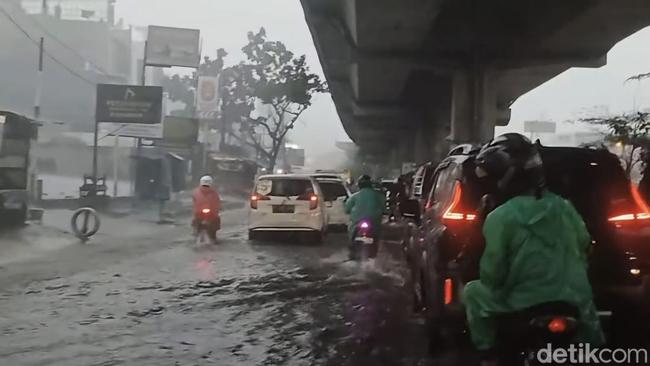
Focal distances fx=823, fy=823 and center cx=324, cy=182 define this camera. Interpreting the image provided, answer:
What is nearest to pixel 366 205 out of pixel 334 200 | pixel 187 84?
pixel 334 200

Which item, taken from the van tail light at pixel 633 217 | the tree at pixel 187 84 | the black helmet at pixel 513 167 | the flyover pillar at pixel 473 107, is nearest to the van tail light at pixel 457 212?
the van tail light at pixel 633 217

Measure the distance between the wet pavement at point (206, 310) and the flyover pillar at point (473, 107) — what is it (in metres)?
8.96

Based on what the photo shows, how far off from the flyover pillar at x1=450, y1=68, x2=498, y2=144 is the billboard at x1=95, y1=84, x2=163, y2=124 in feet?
56.9

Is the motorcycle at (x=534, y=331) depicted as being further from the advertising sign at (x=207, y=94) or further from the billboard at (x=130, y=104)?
the advertising sign at (x=207, y=94)

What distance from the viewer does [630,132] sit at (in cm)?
1438

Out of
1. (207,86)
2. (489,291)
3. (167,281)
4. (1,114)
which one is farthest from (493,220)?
(207,86)

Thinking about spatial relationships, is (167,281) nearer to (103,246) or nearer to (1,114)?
(103,246)

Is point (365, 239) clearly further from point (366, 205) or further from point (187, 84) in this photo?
point (187, 84)

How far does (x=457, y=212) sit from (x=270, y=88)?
47.4m

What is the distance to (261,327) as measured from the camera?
827cm

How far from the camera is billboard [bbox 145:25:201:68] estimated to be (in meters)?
47.1

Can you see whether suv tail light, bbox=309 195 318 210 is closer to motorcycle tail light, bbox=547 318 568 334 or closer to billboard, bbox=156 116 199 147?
motorcycle tail light, bbox=547 318 568 334

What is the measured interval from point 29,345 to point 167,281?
184 inches

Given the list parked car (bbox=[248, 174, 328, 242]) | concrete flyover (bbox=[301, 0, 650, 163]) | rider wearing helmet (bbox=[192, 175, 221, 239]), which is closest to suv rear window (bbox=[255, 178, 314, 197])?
parked car (bbox=[248, 174, 328, 242])
